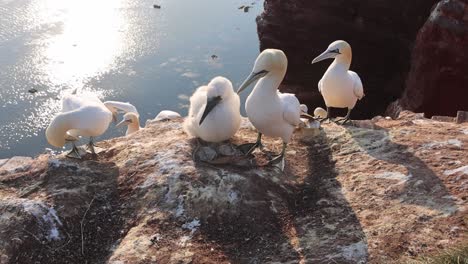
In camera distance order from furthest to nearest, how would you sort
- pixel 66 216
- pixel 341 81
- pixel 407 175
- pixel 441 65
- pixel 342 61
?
pixel 441 65 < pixel 342 61 < pixel 341 81 < pixel 407 175 < pixel 66 216

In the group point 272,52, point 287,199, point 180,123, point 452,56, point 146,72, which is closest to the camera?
point 287,199

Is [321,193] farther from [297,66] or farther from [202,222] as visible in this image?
[297,66]

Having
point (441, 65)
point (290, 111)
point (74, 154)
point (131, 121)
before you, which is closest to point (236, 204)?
point (290, 111)

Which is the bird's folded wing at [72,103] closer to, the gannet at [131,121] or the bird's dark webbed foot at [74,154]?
the bird's dark webbed foot at [74,154]

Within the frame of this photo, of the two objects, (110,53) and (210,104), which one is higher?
(210,104)

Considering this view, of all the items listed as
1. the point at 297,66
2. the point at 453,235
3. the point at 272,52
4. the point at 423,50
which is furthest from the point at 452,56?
the point at 453,235

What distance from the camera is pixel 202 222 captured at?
5879 millimetres

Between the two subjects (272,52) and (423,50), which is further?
(423,50)

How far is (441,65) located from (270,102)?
9.04 m

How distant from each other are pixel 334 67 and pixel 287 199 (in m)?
3.37

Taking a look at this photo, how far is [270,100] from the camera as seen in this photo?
22.6 ft

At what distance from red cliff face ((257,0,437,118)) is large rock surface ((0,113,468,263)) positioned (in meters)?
10.2

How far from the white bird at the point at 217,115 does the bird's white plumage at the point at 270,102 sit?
0.86 ft

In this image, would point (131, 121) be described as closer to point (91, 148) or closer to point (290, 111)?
point (91, 148)
